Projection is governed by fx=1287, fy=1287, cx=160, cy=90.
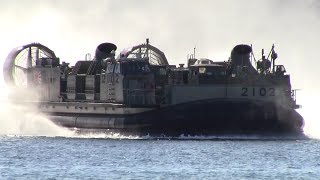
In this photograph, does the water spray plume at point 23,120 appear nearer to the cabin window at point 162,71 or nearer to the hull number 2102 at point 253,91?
the cabin window at point 162,71

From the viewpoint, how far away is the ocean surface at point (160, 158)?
63281mm

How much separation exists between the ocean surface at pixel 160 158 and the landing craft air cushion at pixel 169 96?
112 cm

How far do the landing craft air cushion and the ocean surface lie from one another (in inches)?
44.3

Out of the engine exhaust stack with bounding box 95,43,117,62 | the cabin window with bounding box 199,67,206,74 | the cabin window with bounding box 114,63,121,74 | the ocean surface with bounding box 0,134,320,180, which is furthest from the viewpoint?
the engine exhaust stack with bounding box 95,43,117,62

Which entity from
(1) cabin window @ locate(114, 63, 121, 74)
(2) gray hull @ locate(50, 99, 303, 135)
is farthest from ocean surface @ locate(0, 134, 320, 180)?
(1) cabin window @ locate(114, 63, 121, 74)

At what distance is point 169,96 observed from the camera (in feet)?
294

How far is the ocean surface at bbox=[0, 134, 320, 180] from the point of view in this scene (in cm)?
6328

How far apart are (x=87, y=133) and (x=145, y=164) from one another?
2597 cm

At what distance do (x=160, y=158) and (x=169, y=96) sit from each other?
61.1ft

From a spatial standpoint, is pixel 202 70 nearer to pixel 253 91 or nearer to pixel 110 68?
pixel 253 91


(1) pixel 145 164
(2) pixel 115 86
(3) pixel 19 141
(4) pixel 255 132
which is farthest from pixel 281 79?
(1) pixel 145 164

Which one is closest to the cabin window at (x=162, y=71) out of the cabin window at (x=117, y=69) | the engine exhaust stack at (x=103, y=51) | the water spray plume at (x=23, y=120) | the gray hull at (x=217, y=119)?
the cabin window at (x=117, y=69)

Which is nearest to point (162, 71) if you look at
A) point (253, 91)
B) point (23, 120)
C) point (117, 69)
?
point (117, 69)

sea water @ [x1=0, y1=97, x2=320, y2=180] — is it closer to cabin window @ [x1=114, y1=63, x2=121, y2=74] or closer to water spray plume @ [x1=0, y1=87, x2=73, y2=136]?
water spray plume @ [x1=0, y1=87, x2=73, y2=136]
